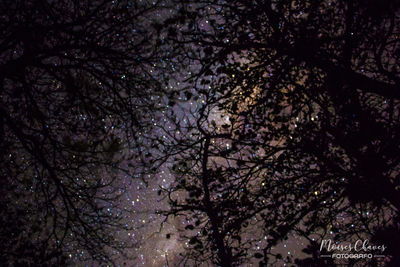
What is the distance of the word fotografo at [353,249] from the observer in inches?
210

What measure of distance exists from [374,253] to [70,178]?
7399 millimetres

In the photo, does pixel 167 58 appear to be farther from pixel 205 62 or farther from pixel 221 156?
pixel 221 156

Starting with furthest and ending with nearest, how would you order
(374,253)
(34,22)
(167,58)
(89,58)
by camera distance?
(374,253) → (167,58) → (89,58) → (34,22)

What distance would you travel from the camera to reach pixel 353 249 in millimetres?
5680

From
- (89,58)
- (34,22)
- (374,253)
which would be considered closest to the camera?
(34,22)

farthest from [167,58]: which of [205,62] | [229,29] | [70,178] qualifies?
[70,178]

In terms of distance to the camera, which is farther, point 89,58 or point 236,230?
point 236,230

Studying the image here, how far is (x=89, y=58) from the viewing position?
4.54 meters

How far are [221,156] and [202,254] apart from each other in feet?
8.33

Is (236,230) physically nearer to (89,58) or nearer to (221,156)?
(221,156)

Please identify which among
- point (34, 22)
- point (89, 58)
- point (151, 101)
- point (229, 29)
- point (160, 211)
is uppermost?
point (229, 29)

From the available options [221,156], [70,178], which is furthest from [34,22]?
[221,156]

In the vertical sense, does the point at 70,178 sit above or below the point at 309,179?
above

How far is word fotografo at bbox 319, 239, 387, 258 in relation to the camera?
5.34 metres
